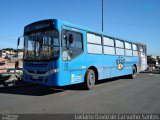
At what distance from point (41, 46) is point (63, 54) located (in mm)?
1194

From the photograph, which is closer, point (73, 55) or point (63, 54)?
point (63, 54)

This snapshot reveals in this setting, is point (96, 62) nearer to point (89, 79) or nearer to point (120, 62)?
point (89, 79)

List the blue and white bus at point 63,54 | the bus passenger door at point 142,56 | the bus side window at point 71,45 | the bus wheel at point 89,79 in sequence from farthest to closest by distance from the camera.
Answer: the bus passenger door at point 142,56 < the bus wheel at point 89,79 < the bus side window at point 71,45 < the blue and white bus at point 63,54

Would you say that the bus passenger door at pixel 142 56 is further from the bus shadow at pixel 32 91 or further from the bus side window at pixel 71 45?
the bus shadow at pixel 32 91

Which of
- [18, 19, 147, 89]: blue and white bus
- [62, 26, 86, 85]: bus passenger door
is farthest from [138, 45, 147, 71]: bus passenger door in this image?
[62, 26, 86, 85]: bus passenger door

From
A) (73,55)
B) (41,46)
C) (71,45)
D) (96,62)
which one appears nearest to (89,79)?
(96,62)

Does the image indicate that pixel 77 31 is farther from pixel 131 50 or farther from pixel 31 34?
pixel 131 50

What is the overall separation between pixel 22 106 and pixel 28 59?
3.35m

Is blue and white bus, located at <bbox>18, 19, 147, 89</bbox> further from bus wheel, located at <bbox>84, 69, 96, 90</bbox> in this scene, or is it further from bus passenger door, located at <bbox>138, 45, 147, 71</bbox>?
bus passenger door, located at <bbox>138, 45, 147, 71</bbox>

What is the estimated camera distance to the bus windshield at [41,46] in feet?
31.0

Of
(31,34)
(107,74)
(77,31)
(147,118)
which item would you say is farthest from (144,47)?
(147,118)

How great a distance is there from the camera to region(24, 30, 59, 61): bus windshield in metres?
9.44

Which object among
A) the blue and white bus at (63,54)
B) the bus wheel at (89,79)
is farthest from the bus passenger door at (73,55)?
the bus wheel at (89,79)

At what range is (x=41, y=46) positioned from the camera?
32.7 feet
